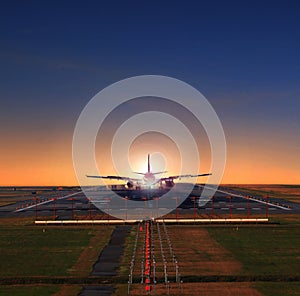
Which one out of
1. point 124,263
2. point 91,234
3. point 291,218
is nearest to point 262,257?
point 124,263

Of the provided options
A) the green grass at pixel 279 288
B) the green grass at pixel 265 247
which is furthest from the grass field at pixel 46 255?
the green grass at pixel 265 247

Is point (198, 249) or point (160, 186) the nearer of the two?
point (198, 249)

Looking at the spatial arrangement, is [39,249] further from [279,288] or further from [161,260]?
[279,288]

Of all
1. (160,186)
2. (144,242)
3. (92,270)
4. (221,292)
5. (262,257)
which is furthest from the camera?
(160,186)

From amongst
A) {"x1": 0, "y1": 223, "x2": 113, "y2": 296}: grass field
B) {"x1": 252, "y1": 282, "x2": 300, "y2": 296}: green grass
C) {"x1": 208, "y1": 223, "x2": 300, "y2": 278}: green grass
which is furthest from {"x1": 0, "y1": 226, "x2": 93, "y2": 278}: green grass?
{"x1": 208, "y1": 223, "x2": 300, "y2": 278}: green grass

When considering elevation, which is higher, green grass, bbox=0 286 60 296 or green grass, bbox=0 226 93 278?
green grass, bbox=0 226 93 278

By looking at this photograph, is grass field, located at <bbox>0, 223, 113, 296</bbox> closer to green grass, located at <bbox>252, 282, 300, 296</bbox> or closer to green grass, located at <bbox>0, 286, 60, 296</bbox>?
green grass, located at <bbox>0, 286, 60, 296</bbox>

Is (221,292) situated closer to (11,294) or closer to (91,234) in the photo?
(11,294)
